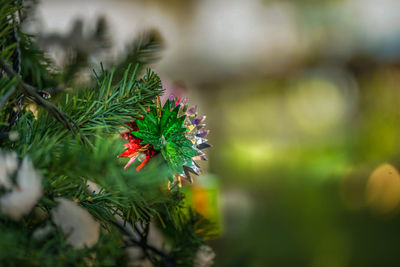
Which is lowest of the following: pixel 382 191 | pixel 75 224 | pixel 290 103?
pixel 75 224

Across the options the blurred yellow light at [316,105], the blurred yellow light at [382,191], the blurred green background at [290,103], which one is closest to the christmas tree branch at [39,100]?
the blurred yellow light at [382,191]

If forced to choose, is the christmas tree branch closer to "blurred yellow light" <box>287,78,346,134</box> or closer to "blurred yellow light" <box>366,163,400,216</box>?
"blurred yellow light" <box>366,163,400,216</box>

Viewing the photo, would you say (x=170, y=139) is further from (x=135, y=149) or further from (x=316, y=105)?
(x=316, y=105)

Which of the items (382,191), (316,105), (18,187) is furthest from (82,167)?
(316,105)

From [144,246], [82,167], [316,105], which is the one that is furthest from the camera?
[316,105]

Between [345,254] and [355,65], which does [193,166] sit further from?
[355,65]

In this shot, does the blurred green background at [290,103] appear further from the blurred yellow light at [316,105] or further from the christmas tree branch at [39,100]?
the christmas tree branch at [39,100]

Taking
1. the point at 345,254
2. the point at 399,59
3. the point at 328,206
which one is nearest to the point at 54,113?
the point at 345,254
